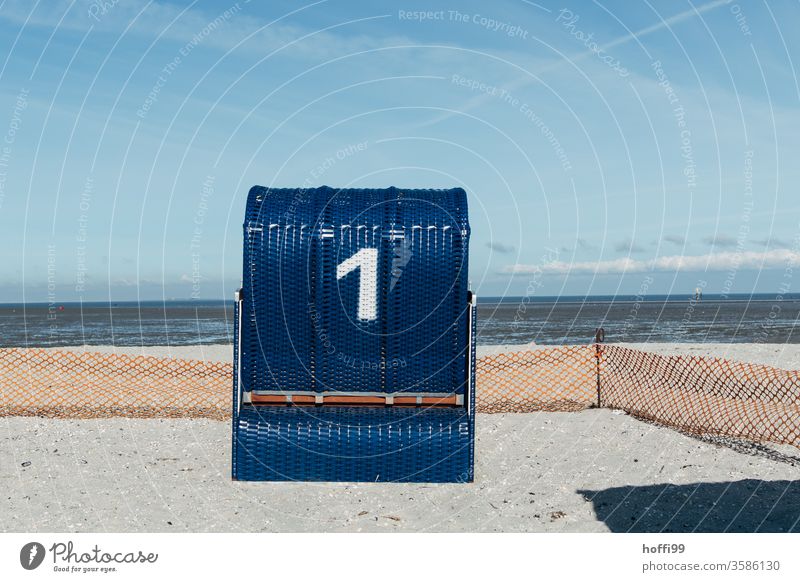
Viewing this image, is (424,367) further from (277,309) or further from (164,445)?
(164,445)

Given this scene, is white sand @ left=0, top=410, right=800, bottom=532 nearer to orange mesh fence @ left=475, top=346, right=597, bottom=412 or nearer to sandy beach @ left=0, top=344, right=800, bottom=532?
sandy beach @ left=0, top=344, right=800, bottom=532

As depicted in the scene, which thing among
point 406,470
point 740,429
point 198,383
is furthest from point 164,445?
point 740,429

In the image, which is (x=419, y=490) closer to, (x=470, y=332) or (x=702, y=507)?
(x=470, y=332)

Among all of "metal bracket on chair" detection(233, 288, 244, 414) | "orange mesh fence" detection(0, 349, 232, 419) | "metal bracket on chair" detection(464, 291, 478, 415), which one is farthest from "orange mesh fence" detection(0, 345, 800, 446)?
"metal bracket on chair" detection(464, 291, 478, 415)

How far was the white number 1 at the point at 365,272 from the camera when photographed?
967 centimetres

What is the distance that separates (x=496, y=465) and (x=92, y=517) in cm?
516

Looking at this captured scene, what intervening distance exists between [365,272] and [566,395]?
8967 mm

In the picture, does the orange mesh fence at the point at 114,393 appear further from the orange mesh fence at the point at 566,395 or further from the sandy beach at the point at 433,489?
the sandy beach at the point at 433,489

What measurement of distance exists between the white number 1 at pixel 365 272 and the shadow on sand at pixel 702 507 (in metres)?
3.44

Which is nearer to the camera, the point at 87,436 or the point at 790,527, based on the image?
the point at 790,527

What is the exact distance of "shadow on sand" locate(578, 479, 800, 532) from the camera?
787 centimetres

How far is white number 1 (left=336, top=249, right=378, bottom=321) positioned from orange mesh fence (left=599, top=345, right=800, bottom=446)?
646 centimetres

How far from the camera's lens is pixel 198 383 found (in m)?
18.9

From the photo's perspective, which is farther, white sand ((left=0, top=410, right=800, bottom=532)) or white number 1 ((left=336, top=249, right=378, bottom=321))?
white number 1 ((left=336, top=249, right=378, bottom=321))
